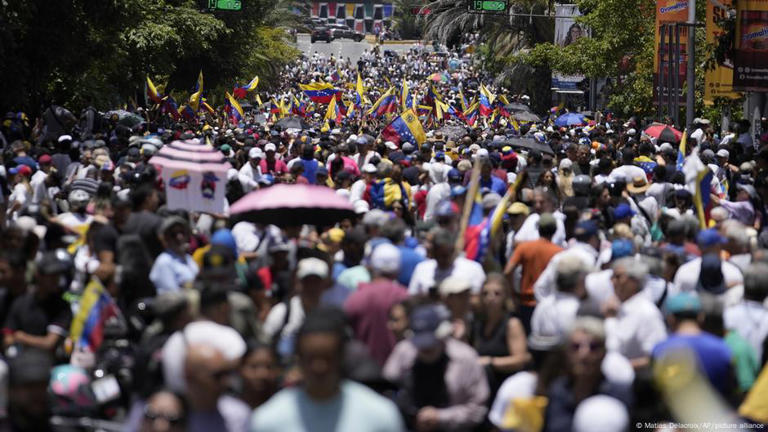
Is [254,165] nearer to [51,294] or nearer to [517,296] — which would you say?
[517,296]

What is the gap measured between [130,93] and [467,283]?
117 feet

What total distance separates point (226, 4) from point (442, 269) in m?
25.2

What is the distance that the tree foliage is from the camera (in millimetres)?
26844

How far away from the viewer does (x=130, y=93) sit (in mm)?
42812

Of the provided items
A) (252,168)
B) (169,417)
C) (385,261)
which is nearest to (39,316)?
(385,261)

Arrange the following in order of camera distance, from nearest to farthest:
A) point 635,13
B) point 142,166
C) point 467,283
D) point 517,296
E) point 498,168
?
point 467,283 < point 517,296 < point 142,166 < point 498,168 < point 635,13

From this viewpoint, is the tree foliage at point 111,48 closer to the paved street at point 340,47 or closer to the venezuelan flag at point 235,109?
the venezuelan flag at point 235,109

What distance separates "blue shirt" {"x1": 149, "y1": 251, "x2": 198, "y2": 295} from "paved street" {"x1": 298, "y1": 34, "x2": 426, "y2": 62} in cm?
11418

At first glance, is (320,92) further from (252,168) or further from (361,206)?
(361,206)

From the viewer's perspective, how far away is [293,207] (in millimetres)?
10414

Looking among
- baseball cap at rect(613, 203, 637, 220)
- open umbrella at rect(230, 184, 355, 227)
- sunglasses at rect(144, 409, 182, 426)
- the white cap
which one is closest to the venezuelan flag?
baseball cap at rect(613, 203, 637, 220)

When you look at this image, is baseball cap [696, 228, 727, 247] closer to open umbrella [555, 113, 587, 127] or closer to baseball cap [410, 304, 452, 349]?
baseball cap [410, 304, 452, 349]

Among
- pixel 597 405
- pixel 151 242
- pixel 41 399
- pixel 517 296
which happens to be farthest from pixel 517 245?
pixel 41 399

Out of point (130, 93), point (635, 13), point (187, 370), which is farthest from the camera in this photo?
point (130, 93)
